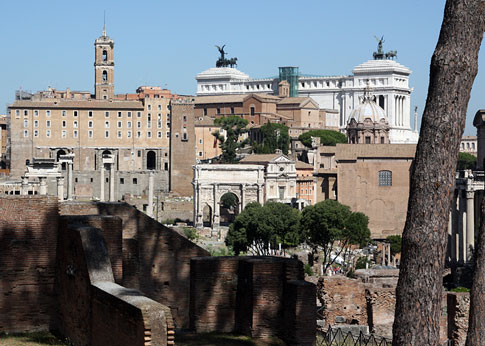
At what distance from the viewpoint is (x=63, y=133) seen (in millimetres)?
71625

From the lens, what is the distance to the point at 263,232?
45375 millimetres

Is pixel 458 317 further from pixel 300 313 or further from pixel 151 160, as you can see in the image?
pixel 151 160

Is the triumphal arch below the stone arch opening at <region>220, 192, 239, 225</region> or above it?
above

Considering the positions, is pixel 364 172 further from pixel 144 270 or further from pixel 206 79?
pixel 206 79

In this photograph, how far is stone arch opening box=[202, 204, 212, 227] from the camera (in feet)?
212

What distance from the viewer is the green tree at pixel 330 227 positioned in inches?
1727

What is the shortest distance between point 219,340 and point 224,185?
174ft

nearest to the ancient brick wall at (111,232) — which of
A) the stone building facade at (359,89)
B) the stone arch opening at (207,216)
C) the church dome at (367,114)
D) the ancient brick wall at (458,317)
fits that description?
the ancient brick wall at (458,317)

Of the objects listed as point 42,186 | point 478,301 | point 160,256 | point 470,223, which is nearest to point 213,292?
point 160,256

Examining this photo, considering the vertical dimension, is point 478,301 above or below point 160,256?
below

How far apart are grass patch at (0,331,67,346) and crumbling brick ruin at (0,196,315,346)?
3.8 inches

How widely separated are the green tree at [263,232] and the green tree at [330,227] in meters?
0.70

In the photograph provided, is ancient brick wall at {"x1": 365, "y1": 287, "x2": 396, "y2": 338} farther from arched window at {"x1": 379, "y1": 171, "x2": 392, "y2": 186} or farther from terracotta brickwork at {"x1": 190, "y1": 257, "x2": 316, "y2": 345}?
arched window at {"x1": 379, "y1": 171, "x2": 392, "y2": 186}

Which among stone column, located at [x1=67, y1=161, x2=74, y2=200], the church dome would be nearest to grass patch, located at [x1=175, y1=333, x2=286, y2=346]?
stone column, located at [x1=67, y1=161, x2=74, y2=200]
